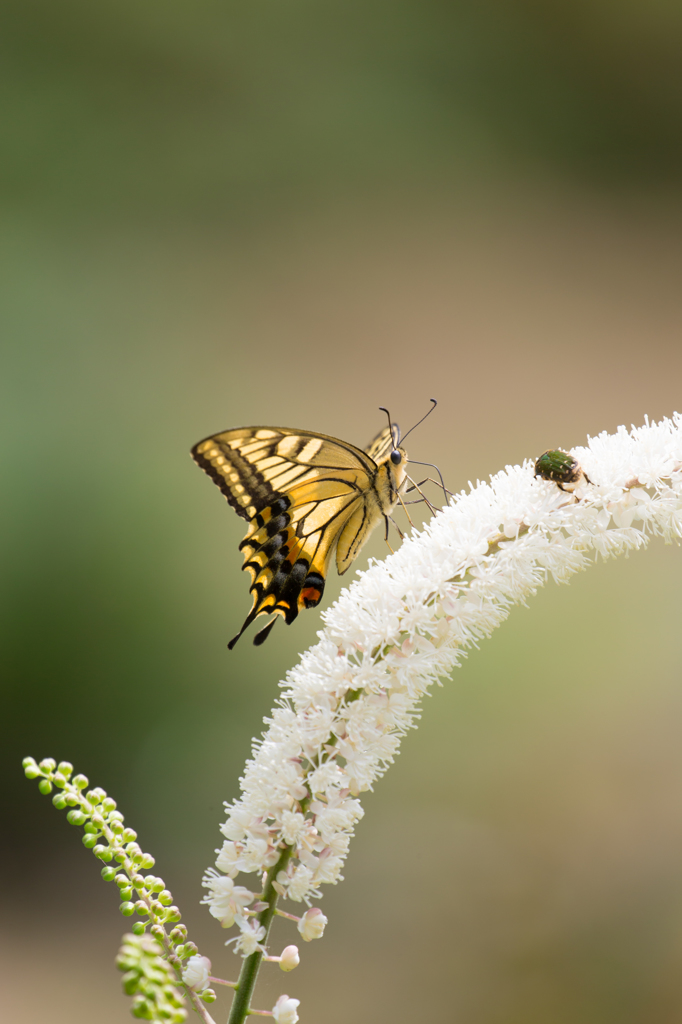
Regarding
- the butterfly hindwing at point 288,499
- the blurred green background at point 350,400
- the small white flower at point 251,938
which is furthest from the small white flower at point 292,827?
the blurred green background at point 350,400

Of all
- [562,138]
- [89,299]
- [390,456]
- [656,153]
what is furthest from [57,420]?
[656,153]

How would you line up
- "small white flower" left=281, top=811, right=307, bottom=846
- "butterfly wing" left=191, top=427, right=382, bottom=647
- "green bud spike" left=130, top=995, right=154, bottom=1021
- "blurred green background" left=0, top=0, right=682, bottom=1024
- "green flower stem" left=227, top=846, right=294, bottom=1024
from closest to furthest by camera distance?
"green bud spike" left=130, top=995, right=154, bottom=1021
"green flower stem" left=227, top=846, right=294, bottom=1024
"small white flower" left=281, top=811, right=307, bottom=846
"butterfly wing" left=191, top=427, right=382, bottom=647
"blurred green background" left=0, top=0, right=682, bottom=1024

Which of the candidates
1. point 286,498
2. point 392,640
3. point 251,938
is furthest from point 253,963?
point 286,498

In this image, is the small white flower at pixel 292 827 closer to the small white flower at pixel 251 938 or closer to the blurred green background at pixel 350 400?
the small white flower at pixel 251 938

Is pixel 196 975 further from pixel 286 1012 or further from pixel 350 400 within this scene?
pixel 350 400

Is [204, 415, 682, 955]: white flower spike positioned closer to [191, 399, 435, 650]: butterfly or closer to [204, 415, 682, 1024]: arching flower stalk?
[204, 415, 682, 1024]: arching flower stalk

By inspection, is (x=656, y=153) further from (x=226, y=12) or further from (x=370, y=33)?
(x=226, y=12)

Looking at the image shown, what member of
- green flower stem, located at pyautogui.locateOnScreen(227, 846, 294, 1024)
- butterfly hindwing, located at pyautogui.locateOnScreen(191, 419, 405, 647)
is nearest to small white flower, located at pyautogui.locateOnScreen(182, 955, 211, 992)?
green flower stem, located at pyautogui.locateOnScreen(227, 846, 294, 1024)
